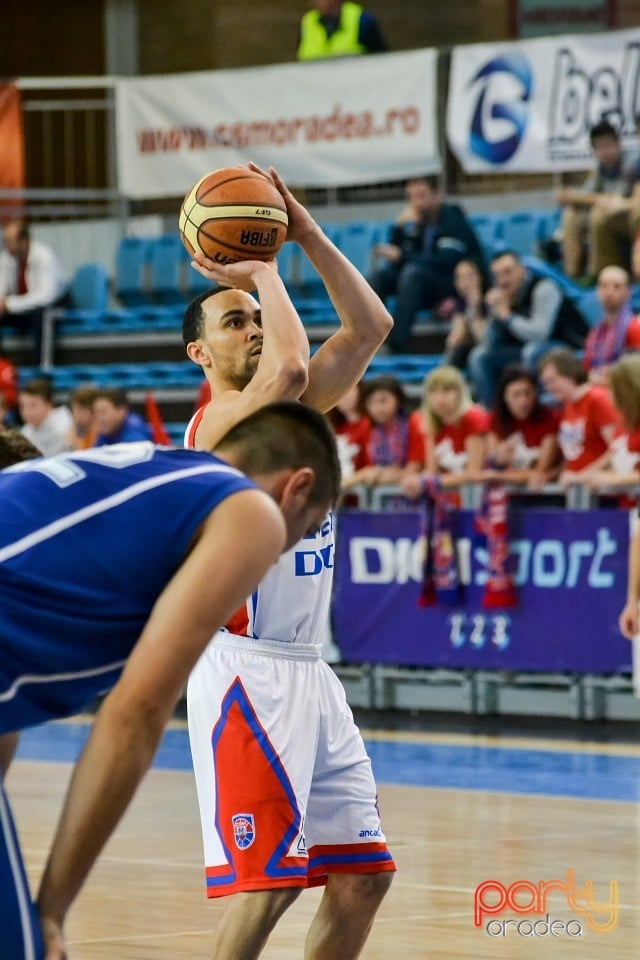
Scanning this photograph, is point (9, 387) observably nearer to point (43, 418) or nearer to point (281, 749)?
point (43, 418)

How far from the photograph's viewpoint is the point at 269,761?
457 centimetres

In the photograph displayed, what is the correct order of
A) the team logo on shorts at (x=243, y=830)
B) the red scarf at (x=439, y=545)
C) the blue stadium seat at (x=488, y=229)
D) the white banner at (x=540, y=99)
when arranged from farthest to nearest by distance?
1. the blue stadium seat at (x=488, y=229)
2. the white banner at (x=540, y=99)
3. the red scarf at (x=439, y=545)
4. the team logo on shorts at (x=243, y=830)

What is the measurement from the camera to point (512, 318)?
12.4m

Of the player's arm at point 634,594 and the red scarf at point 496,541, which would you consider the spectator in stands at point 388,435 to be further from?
the player's arm at point 634,594

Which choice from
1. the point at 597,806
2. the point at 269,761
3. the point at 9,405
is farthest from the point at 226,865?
the point at 9,405

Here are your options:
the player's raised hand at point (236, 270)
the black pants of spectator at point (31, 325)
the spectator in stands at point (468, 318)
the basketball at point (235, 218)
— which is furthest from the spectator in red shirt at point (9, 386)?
the player's raised hand at point (236, 270)

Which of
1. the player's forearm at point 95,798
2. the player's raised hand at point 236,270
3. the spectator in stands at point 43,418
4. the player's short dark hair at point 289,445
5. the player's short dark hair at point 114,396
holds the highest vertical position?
the player's raised hand at point 236,270

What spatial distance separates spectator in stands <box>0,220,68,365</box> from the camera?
54.7 feet

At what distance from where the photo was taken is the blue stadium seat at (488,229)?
595 inches

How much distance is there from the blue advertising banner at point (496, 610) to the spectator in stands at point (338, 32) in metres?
5.83

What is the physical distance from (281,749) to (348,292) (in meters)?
1.34

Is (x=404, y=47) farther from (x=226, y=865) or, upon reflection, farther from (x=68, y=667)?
(x=68, y=667)

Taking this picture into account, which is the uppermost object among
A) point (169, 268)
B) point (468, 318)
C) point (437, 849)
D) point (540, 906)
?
point (468, 318)

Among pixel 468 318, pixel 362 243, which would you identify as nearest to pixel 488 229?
pixel 362 243
